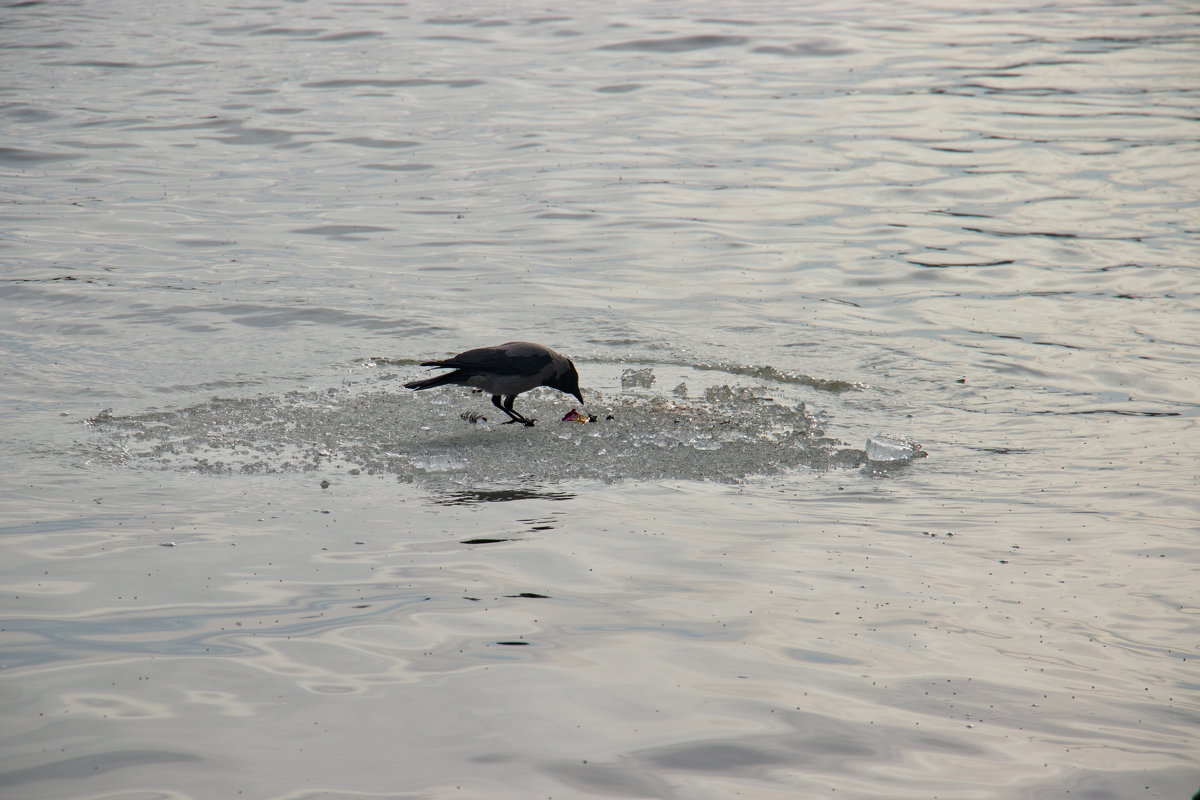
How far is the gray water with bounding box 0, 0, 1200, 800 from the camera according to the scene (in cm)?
466

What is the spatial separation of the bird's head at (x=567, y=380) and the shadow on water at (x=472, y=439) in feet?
0.75

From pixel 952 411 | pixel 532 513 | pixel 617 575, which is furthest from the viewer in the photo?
pixel 952 411

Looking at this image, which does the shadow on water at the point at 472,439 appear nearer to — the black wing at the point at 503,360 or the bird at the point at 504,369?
the bird at the point at 504,369

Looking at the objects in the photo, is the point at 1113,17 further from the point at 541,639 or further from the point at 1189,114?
the point at 541,639

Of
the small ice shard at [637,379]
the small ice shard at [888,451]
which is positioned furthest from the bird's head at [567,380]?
the small ice shard at [888,451]

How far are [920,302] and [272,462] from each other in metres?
6.66

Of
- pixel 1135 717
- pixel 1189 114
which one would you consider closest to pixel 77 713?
pixel 1135 717

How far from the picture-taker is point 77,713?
184 inches

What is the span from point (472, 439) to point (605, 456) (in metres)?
0.95

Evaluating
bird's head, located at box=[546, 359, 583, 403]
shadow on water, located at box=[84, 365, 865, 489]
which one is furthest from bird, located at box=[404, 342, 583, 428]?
shadow on water, located at box=[84, 365, 865, 489]

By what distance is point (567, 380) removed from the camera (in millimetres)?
8430

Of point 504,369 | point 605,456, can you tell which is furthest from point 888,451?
point 504,369

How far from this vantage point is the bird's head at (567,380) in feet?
27.5

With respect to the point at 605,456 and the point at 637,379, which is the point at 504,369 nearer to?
the point at 605,456
